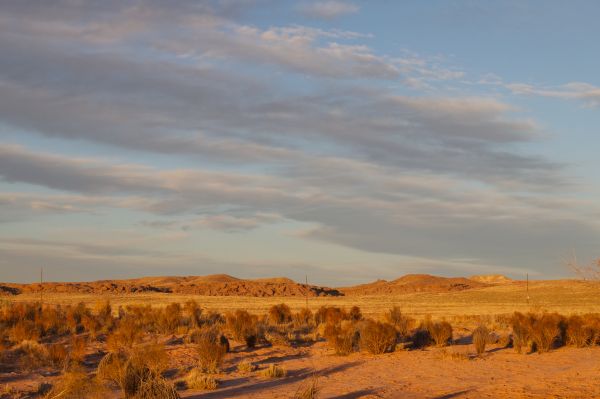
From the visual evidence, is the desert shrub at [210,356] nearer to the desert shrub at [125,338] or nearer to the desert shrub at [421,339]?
the desert shrub at [125,338]

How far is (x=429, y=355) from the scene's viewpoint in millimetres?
26469

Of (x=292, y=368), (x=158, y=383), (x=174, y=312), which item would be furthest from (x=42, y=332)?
(x=158, y=383)

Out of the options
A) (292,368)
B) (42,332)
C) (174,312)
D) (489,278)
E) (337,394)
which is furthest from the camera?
(489,278)

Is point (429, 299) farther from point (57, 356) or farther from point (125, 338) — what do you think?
point (57, 356)

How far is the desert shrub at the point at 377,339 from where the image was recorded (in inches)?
1046

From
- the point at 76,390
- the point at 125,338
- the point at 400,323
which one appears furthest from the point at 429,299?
the point at 76,390

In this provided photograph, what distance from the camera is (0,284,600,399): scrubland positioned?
18875mm

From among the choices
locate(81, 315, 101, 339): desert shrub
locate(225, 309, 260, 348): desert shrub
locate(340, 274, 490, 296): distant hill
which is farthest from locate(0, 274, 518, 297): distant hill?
locate(225, 309, 260, 348): desert shrub

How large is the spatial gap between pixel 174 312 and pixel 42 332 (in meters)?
6.63

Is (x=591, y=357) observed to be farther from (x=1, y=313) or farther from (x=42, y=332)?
(x=1, y=313)

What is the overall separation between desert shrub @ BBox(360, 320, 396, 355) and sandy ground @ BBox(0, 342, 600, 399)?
1.23 ft

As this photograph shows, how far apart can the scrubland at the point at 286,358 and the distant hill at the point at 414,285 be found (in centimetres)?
8529

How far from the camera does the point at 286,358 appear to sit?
2603 cm

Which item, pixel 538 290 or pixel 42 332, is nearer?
pixel 42 332
